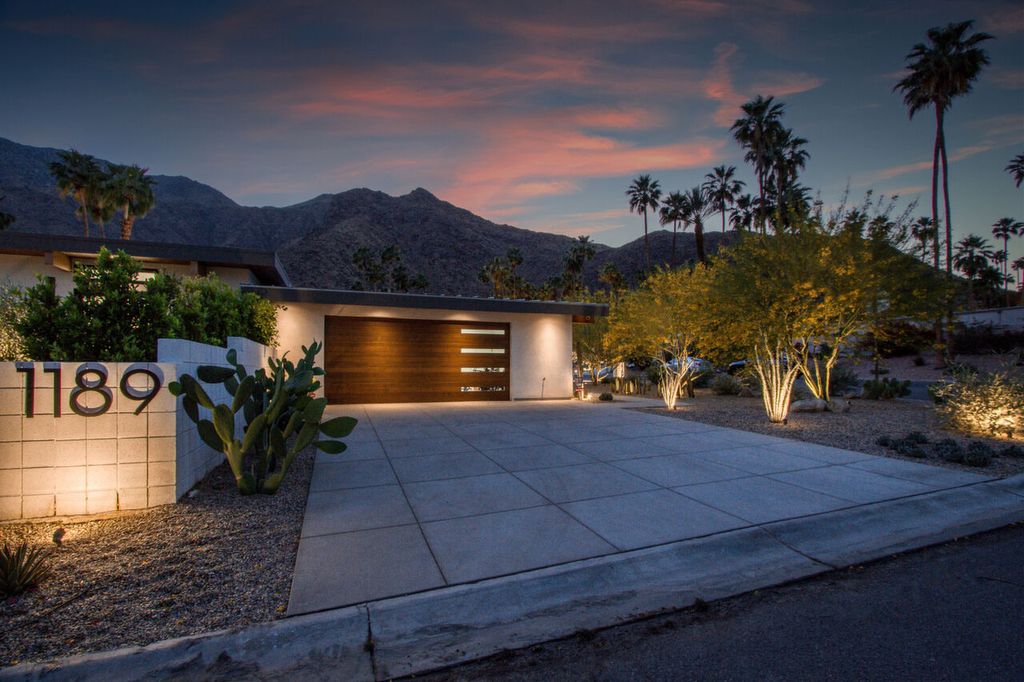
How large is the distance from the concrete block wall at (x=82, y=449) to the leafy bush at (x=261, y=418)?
40cm

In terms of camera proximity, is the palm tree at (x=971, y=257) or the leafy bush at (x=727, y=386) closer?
the leafy bush at (x=727, y=386)

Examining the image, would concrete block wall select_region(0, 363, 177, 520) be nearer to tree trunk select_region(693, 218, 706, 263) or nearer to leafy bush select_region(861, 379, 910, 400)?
leafy bush select_region(861, 379, 910, 400)

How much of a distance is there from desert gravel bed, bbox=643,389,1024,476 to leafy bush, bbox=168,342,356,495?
829cm

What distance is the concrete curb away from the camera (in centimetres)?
252

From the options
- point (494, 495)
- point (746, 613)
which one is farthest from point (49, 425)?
point (746, 613)

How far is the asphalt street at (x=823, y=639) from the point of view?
2.50 m

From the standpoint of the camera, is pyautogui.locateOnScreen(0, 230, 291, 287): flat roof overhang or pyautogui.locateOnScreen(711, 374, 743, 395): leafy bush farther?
pyautogui.locateOnScreen(711, 374, 743, 395): leafy bush

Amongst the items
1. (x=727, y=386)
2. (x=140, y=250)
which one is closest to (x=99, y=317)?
(x=140, y=250)

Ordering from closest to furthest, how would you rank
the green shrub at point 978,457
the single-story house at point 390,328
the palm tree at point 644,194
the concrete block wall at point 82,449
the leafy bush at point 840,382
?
the concrete block wall at point 82,449 < the green shrub at point 978,457 < the single-story house at point 390,328 < the leafy bush at point 840,382 < the palm tree at point 644,194

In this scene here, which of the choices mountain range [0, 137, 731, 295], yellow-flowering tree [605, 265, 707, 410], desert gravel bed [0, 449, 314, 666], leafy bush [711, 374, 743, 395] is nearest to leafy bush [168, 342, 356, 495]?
desert gravel bed [0, 449, 314, 666]

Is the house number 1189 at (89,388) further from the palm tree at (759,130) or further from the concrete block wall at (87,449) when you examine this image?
the palm tree at (759,130)

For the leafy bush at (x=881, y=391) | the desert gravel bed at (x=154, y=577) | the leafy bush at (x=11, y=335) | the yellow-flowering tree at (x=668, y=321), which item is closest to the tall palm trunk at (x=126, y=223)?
the leafy bush at (x=11, y=335)

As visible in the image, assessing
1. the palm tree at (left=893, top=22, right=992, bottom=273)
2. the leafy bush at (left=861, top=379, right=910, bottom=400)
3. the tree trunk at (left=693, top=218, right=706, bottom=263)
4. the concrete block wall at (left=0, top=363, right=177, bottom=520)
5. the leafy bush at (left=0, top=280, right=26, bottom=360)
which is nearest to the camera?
the concrete block wall at (left=0, top=363, right=177, bottom=520)

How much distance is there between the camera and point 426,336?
51.0 ft
